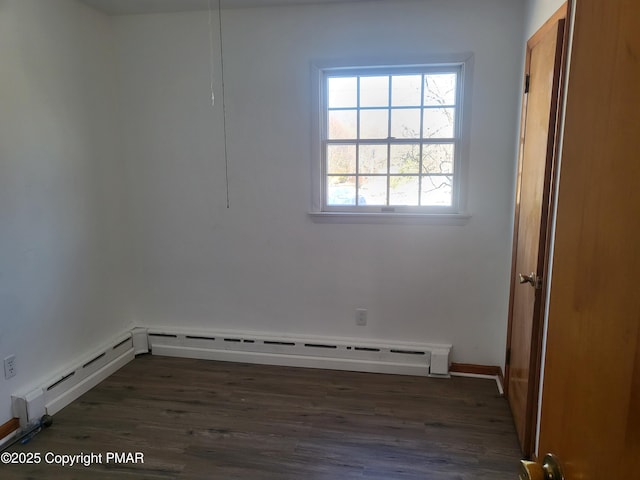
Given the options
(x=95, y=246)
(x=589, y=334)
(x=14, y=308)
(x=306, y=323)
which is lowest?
(x=306, y=323)

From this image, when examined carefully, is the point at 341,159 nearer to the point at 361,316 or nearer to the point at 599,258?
the point at 361,316

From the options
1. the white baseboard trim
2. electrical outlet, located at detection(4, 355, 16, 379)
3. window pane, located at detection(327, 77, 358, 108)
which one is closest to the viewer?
electrical outlet, located at detection(4, 355, 16, 379)

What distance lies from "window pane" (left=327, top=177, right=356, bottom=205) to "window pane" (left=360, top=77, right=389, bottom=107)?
1.83ft

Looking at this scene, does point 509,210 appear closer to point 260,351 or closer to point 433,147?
point 433,147

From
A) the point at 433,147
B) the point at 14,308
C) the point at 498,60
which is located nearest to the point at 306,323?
the point at 433,147

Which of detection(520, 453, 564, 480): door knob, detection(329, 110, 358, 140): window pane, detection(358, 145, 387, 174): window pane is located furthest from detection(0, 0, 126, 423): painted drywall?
detection(520, 453, 564, 480): door knob

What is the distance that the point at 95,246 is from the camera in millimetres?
2986

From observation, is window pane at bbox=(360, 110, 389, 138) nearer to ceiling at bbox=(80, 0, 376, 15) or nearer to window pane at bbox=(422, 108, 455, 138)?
window pane at bbox=(422, 108, 455, 138)

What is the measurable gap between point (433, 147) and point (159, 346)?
2682 mm

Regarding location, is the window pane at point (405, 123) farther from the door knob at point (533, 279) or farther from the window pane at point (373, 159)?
the door knob at point (533, 279)

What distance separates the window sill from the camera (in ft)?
9.24

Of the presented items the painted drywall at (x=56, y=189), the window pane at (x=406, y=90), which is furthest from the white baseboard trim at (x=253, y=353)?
the window pane at (x=406, y=90)

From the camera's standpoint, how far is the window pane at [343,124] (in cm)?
295

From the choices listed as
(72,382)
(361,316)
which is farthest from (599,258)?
(72,382)
